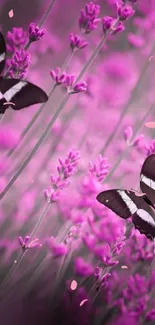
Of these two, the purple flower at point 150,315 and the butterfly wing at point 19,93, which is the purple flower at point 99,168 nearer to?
the butterfly wing at point 19,93

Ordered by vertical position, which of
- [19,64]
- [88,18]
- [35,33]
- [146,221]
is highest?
[88,18]

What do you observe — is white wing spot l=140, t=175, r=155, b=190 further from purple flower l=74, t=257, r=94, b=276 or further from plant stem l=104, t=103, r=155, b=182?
purple flower l=74, t=257, r=94, b=276

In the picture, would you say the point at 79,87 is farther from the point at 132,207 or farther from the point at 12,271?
the point at 12,271

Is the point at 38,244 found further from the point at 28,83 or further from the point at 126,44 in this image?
the point at 126,44

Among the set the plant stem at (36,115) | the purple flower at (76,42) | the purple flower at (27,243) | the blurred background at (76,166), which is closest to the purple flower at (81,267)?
the blurred background at (76,166)

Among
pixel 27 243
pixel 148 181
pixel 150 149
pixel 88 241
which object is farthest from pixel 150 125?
pixel 27 243

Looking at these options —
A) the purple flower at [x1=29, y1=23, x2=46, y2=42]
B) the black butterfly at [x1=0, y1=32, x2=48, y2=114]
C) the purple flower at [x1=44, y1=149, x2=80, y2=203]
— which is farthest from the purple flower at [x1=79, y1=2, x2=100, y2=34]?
the purple flower at [x1=44, y1=149, x2=80, y2=203]

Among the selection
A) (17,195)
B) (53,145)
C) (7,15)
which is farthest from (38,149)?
(7,15)

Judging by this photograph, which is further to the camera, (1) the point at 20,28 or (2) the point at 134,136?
(2) the point at 134,136
